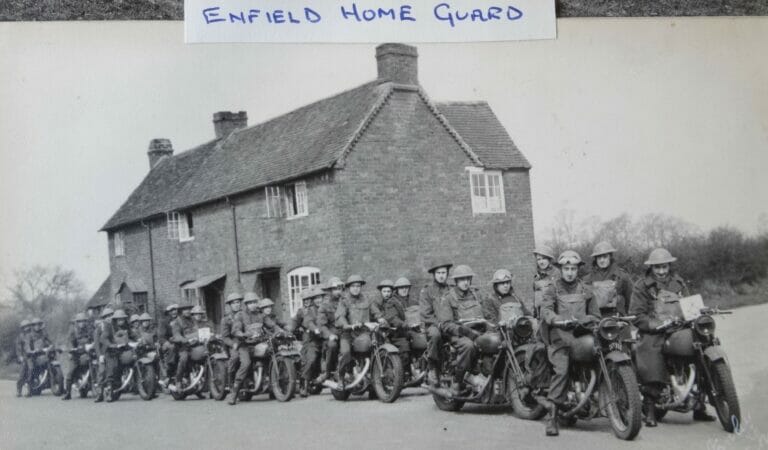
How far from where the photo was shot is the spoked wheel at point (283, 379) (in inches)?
386

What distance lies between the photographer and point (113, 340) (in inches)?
429

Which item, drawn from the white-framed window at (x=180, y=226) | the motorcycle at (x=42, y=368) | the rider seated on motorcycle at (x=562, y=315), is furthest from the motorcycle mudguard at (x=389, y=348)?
the white-framed window at (x=180, y=226)

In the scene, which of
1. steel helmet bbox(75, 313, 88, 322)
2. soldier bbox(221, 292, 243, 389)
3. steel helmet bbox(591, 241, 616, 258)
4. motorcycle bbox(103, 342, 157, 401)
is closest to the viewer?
steel helmet bbox(591, 241, 616, 258)

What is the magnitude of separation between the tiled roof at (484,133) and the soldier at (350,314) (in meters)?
2.14

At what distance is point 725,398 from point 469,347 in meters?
2.31

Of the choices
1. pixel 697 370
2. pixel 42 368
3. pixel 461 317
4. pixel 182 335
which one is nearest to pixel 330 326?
pixel 182 335

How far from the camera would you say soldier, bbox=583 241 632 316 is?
311 inches

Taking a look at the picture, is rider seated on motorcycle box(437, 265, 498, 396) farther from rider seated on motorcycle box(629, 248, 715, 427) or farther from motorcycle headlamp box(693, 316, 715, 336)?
motorcycle headlamp box(693, 316, 715, 336)

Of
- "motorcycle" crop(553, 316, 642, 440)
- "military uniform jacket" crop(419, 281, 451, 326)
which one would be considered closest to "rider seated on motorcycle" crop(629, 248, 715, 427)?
"motorcycle" crop(553, 316, 642, 440)

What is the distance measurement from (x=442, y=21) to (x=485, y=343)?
2.87 m

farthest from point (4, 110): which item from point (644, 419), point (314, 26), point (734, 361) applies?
point (734, 361)

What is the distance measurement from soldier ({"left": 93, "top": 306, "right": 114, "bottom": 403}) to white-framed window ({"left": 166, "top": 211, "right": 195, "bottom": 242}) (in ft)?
5.96

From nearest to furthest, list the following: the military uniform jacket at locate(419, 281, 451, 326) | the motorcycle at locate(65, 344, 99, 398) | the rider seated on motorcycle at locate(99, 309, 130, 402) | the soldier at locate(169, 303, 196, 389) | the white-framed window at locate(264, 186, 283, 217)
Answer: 1. the military uniform jacket at locate(419, 281, 451, 326)
2. the rider seated on motorcycle at locate(99, 309, 130, 402)
3. the motorcycle at locate(65, 344, 99, 398)
4. the soldier at locate(169, 303, 196, 389)
5. the white-framed window at locate(264, 186, 283, 217)

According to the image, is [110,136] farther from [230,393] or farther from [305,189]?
[305,189]
